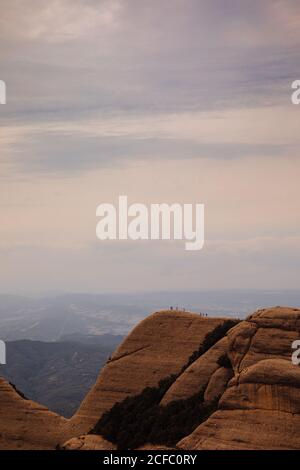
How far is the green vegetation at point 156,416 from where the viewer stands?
65250 mm

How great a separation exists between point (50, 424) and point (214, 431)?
23.3m

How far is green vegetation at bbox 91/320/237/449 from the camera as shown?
65.2 m

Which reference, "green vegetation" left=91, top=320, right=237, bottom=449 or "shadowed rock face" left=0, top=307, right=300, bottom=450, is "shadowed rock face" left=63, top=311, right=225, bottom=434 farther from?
"green vegetation" left=91, top=320, right=237, bottom=449

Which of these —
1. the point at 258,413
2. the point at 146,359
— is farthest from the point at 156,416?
the point at 258,413

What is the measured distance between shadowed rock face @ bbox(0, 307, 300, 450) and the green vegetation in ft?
2.59

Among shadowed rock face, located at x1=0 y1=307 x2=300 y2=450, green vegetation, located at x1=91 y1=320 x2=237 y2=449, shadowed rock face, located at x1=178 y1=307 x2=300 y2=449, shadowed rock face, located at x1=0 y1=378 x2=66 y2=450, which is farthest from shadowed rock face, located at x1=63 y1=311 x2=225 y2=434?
shadowed rock face, located at x1=178 y1=307 x2=300 y2=449

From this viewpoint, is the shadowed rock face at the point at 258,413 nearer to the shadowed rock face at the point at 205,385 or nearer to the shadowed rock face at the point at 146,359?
the shadowed rock face at the point at 205,385

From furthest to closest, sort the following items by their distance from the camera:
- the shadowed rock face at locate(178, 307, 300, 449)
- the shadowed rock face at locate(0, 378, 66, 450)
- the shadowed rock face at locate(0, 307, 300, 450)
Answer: the shadowed rock face at locate(0, 378, 66, 450)
the shadowed rock face at locate(0, 307, 300, 450)
the shadowed rock face at locate(178, 307, 300, 449)

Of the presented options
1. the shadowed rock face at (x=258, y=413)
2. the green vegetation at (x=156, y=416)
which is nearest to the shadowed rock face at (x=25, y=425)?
the green vegetation at (x=156, y=416)

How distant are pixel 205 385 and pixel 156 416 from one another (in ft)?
16.4

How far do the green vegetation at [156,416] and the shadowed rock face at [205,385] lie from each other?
790 mm

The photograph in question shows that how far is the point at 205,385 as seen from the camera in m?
70.8

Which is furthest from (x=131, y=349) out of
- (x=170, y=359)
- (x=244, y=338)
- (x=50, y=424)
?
(x=244, y=338)
